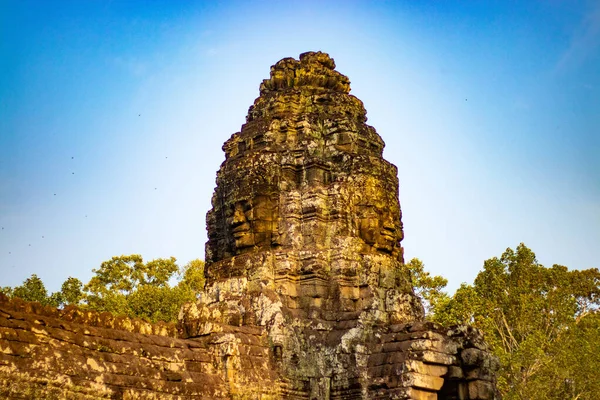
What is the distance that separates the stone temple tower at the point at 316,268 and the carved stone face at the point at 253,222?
0.02 metres

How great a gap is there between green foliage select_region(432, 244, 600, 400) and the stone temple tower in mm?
14592

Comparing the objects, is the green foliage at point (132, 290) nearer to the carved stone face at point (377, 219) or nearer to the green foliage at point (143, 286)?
the green foliage at point (143, 286)

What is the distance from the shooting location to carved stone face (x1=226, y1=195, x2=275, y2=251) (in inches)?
581

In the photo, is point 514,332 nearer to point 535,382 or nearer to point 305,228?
point 535,382

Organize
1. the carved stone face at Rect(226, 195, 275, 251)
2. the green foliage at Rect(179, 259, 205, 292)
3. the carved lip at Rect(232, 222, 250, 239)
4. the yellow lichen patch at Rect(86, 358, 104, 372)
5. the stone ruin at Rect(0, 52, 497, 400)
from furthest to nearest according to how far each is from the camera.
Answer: the green foliage at Rect(179, 259, 205, 292)
the carved lip at Rect(232, 222, 250, 239)
the carved stone face at Rect(226, 195, 275, 251)
the stone ruin at Rect(0, 52, 497, 400)
the yellow lichen patch at Rect(86, 358, 104, 372)

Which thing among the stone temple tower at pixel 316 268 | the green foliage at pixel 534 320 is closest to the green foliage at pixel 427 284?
the green foliage at pixel 534 320

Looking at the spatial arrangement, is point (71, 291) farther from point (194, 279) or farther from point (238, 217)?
point (238, 217)

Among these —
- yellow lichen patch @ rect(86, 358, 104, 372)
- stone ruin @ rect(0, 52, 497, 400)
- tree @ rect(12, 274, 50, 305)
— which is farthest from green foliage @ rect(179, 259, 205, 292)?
yellow lichen patch @ rect(86, 358, 104, 372)

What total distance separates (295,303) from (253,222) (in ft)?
5.50

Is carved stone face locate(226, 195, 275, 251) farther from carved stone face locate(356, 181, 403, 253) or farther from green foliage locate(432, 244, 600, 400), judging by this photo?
green foliage locate(432, 244, 600, 400)

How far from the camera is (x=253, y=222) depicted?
1479 cm

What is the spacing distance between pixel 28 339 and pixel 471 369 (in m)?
7.14

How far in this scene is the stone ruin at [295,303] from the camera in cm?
1113

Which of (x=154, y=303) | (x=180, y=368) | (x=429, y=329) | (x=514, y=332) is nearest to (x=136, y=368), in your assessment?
(x=180, y=368)
